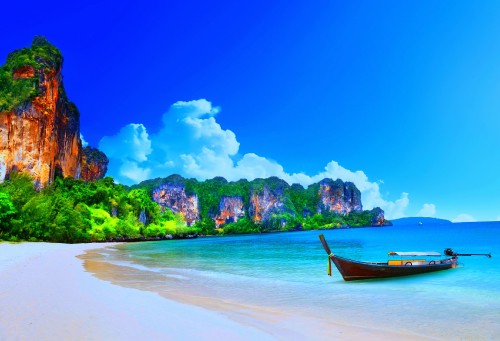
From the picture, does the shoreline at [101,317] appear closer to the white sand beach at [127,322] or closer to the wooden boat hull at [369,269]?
the white sand beach at [127,322]

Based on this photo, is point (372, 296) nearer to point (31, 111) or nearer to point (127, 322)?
point (127, 322)

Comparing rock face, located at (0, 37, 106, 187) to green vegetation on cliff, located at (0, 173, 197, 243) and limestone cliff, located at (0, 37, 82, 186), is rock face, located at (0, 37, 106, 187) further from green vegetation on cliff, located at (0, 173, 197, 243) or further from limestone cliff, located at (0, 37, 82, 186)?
green vegetation on cliff, located at (0, 173, 197, 243)

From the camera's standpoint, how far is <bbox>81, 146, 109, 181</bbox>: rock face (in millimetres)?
124006

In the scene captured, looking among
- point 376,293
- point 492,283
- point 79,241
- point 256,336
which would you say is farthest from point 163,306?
point 79,241

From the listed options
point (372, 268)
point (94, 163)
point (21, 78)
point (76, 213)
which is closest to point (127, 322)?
point (372, 268)

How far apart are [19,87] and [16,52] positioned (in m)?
11.6

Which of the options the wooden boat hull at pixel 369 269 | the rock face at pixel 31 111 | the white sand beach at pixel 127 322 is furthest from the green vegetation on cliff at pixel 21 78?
the wooden boat hull at pixel 369 269

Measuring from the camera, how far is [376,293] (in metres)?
14.9

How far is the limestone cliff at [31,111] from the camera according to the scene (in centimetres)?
6053

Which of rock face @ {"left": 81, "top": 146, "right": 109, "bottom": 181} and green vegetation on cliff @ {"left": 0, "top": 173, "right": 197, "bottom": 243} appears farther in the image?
rock face @ {"left": 81, "top": 146, "right": 109, "bottom": 181}

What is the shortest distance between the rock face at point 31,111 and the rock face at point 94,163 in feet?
159

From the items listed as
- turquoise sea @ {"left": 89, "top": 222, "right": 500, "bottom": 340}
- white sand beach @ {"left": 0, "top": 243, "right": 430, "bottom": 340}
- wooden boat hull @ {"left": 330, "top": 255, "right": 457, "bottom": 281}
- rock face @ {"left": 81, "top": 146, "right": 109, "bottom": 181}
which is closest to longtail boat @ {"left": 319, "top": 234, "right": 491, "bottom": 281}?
wooden boat hull @ {"left": 330, "top": 255, "right": 457, "bottom": 281}

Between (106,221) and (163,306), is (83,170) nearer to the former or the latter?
(106,221)

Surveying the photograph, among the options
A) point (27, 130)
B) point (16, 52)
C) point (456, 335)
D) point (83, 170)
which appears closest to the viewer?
point (456, 335)
